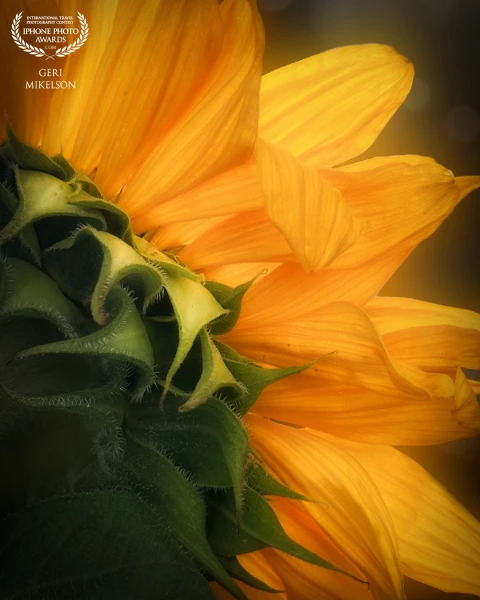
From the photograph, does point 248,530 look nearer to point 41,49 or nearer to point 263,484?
point 263,484

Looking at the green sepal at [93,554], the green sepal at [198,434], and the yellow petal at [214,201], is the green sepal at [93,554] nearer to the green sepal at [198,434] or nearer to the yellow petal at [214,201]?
the green sepal at [198,434]

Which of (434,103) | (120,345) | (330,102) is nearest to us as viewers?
(120,345)

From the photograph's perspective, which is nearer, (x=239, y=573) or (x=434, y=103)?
(x=239, y=573)

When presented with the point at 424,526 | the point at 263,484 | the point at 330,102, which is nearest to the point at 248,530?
the point at 263,484

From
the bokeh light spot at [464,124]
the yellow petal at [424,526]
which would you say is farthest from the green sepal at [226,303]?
the bokeh light spot at [464,124]

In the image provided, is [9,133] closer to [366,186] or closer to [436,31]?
[366,186]

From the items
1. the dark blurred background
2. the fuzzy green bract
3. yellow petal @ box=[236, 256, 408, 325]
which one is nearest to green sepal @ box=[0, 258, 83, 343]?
the fuzzy green bract

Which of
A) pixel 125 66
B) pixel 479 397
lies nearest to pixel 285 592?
pixel 479 397

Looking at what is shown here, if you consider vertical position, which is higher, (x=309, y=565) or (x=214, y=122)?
(x=214, y=122)
